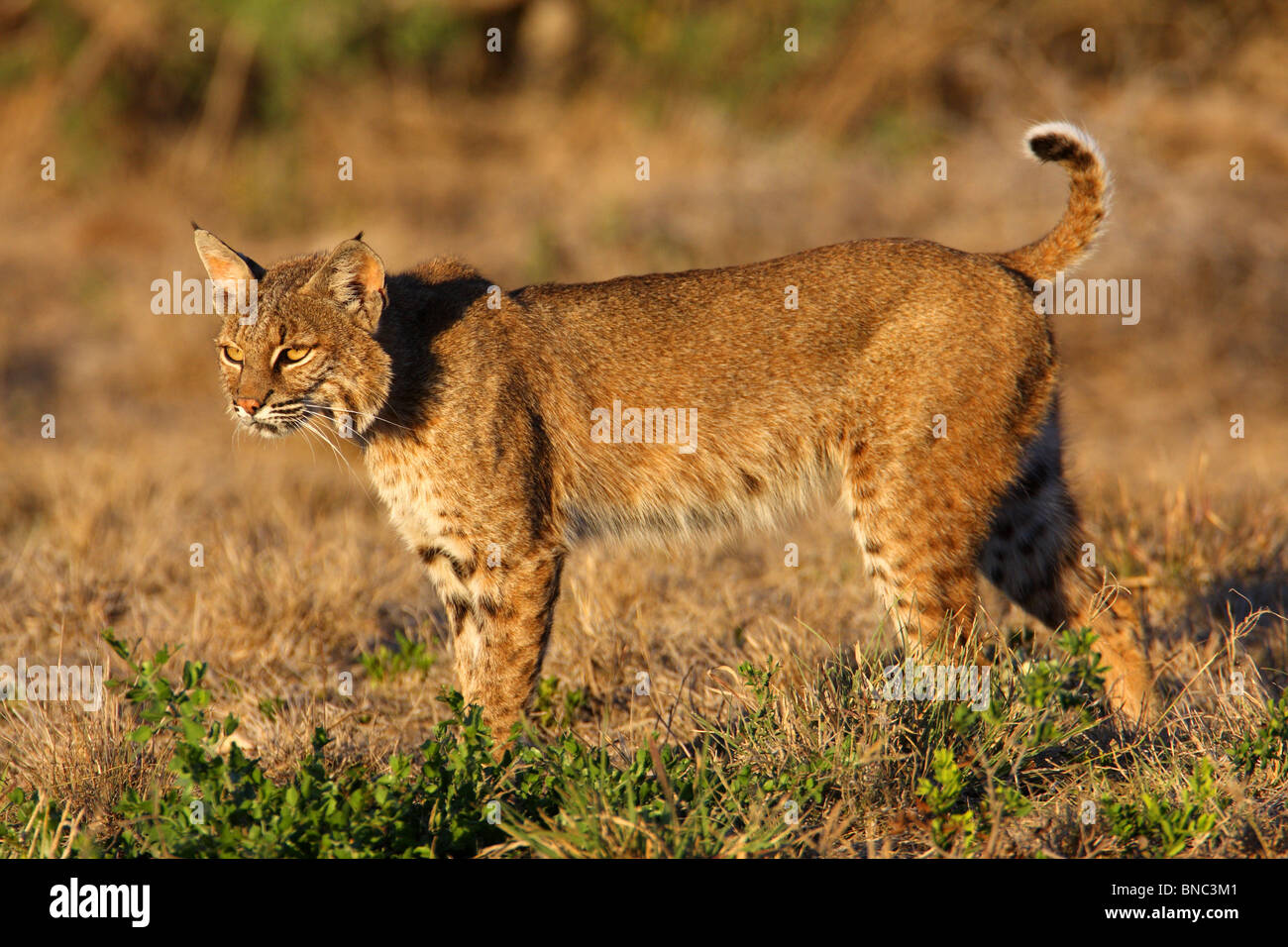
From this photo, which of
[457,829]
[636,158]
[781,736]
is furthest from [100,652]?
[636,158]

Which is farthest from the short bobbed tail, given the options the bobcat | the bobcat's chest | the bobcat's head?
the bobcat's head

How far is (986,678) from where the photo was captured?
374 centimetres

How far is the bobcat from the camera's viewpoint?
439 centimetres

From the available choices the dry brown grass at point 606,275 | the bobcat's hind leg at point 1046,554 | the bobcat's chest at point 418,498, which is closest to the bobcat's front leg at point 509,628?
the bobcat's chest at point 418,498

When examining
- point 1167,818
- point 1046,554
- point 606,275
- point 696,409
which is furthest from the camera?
point 606,275

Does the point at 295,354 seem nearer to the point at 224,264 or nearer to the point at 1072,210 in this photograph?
Result: the point at 224,264

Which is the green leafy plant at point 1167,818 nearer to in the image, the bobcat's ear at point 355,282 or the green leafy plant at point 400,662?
the green leafy plant at point 400,662

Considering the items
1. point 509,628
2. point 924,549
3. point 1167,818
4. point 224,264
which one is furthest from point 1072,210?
point 224,264

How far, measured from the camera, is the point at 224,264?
4539 millimetres

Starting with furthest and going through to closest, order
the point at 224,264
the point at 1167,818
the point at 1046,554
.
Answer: the point at 1046,554
the point at 224,264
the point at 1167,818

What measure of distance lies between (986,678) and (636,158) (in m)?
10.5

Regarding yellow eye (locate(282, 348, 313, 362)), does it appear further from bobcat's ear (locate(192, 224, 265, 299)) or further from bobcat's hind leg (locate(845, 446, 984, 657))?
bobcat's hind leg (locate(845, 446, 984, 657))

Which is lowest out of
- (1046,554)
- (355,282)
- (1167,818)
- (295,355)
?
(1167,818)
